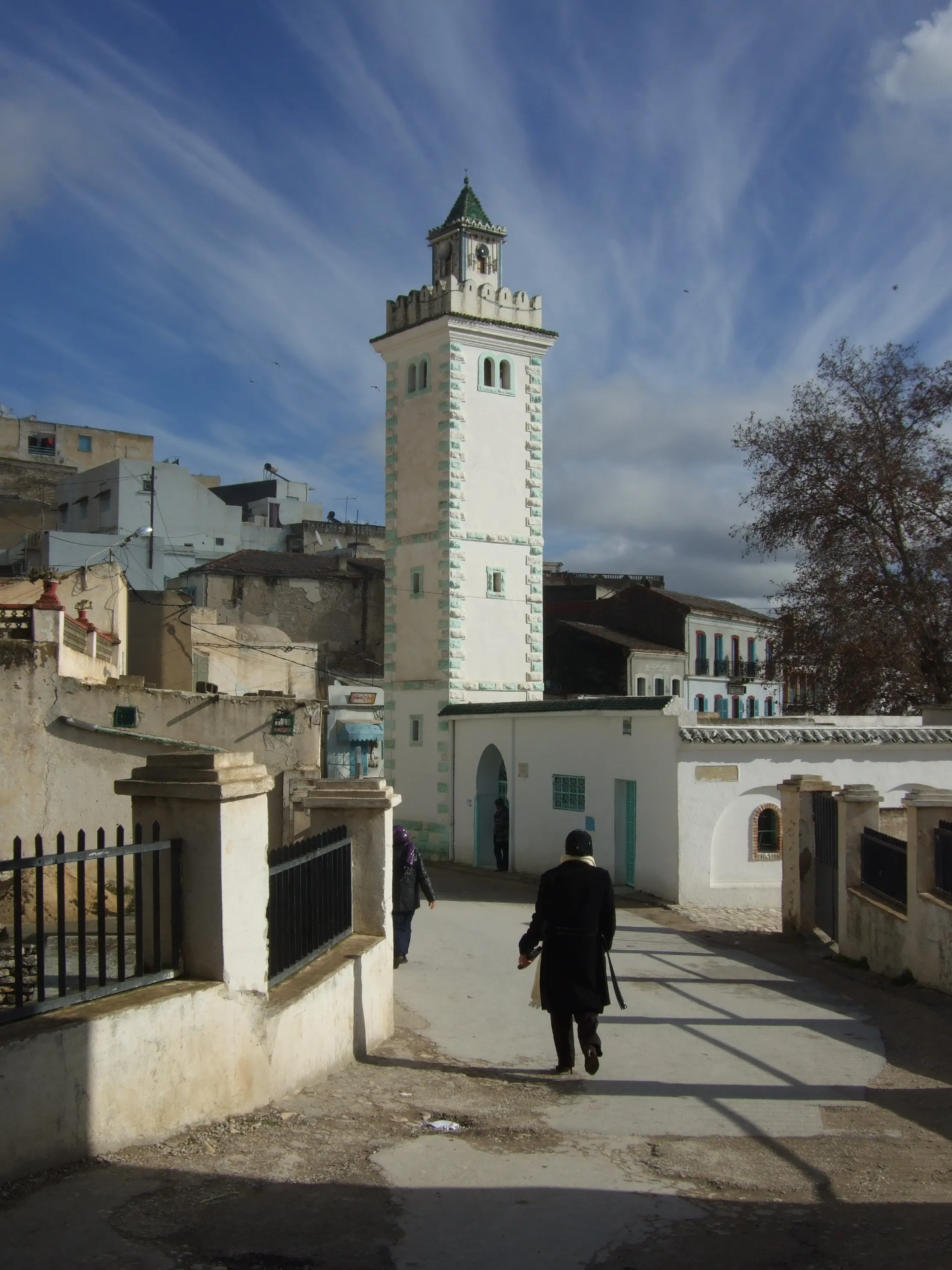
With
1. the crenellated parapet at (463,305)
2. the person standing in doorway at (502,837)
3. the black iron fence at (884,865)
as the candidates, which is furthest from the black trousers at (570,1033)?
the crenellated parapet at (463,305)

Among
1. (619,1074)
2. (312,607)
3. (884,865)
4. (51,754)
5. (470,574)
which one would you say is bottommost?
(619,1074)

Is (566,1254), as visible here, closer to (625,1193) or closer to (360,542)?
(625,1193)

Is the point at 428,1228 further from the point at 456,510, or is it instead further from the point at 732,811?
the point at 456,510

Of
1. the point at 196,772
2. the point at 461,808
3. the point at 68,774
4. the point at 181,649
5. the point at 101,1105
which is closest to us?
the point at 101,1105

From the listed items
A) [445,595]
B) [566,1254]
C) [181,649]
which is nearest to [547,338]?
[445,595]

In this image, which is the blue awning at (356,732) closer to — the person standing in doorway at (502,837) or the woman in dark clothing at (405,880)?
the person standing in doorway at (502,837)

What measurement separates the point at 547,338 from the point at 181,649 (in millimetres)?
15042

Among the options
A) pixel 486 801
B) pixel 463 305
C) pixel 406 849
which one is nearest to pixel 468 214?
pixel 463 305

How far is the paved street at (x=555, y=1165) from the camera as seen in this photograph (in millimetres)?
5133

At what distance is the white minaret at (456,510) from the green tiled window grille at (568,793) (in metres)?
4.87

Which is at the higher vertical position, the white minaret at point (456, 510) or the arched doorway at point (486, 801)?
the white minaret at point (456, 510)

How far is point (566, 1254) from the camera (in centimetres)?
518

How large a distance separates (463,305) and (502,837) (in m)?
12.8

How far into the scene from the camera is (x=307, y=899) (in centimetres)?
841
